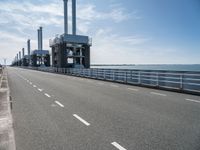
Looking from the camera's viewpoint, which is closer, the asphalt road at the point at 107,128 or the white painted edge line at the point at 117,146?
the white painted edge line at the point at 117,146

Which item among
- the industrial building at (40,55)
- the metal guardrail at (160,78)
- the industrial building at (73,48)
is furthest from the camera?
the industrial building at (40,55)

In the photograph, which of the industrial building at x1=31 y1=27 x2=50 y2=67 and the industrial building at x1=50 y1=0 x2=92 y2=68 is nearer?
the industrial building at x1=50 y1=0 x2=92 y2=68

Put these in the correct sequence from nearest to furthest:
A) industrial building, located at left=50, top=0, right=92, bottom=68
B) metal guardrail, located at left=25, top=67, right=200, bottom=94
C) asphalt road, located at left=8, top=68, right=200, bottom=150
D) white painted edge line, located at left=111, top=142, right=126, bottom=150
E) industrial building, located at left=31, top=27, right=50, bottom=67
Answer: white painted edge line, located at left=111, top=142, right=126, bottom=150, asphalt road, located at left=8, top=68, right=200, bottom=150, metal guardrail, located at left=25, top=67, right=200, bottom=94, industrial building, located at left=50, top=0, right=92, bottom=68, industrial building, located at left=31, top=27, right=50, bottom=67

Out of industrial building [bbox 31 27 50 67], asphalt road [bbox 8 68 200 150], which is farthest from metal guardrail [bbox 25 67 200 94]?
industrial building [bbox 31 27 50 67]

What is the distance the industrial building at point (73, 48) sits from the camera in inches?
2207

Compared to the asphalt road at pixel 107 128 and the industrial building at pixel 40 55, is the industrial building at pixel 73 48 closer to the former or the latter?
the industrial building at pixel 40 55

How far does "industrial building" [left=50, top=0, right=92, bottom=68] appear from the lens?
56062 millimetres

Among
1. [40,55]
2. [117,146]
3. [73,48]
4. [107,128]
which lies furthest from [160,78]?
[40,55]

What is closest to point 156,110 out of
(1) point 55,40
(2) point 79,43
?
(2) point 79,43

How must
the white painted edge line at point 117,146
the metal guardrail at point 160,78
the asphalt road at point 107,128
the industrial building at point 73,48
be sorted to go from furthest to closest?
the industrial building at point 73,48 < the metal guardrail at point 160,78 < the asphalt road at point 107,128 < the white painted edge line at point 117,146

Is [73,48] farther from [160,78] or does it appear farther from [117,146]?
[117,146]

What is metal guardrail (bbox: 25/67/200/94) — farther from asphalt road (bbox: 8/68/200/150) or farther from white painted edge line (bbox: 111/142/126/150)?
white painted edge line (bbox: 111/142/126/150)

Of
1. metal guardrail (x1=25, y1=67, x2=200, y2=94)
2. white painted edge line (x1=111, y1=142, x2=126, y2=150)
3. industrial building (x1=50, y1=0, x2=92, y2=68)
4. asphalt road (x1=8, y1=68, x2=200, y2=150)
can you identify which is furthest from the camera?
industrial building (x1=50, y1=0, x2=92, y2=68)

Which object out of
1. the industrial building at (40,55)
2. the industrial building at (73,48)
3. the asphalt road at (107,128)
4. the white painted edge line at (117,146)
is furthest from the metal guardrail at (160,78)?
the industrial building at (40,55)
